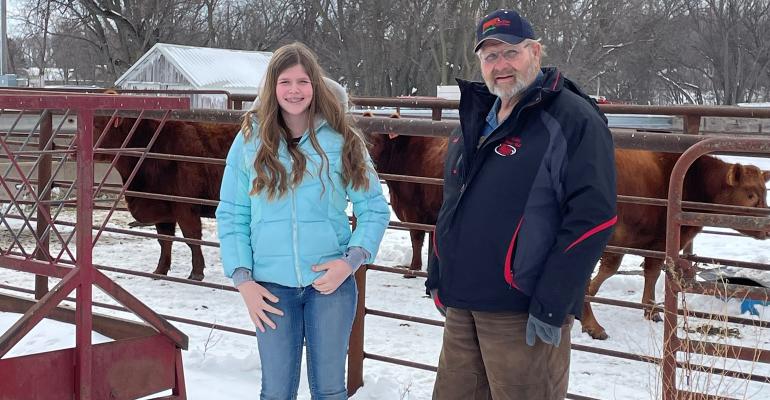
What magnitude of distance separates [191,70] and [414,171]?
27443mm

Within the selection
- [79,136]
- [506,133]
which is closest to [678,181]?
[506,133]

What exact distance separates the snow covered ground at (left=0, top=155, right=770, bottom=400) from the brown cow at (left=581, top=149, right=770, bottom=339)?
15.3 inches

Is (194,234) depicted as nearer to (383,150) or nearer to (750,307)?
(383,150)

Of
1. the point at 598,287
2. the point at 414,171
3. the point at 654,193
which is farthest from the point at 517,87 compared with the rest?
the point at 414,171

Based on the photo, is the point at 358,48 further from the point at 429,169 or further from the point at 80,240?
the point at 80,240

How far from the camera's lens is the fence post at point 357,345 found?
4.58 m

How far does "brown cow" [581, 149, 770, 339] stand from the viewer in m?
6.74

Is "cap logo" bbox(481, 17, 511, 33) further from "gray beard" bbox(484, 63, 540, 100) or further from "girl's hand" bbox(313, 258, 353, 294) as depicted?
"girl's hand" bbox(313, 258, 353, 294)

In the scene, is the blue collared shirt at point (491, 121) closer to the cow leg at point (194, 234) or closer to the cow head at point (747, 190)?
the cow head at point (747, 190)

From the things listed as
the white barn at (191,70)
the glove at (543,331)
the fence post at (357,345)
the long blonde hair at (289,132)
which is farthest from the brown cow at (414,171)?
the white barn at (191,70)

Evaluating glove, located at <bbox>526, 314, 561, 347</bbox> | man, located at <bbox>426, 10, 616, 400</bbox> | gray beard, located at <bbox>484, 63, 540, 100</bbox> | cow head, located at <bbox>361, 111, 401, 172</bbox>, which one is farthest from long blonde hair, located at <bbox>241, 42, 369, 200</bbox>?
cow head, located at <bbox>361, 111, 401, 172</bbox>

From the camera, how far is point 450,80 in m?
47.0

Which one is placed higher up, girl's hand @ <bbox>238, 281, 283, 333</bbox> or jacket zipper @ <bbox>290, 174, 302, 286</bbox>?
jacket zipper @ <bbox>290, 174, 302, 286</bbox>

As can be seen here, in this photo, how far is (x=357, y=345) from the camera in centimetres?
461
